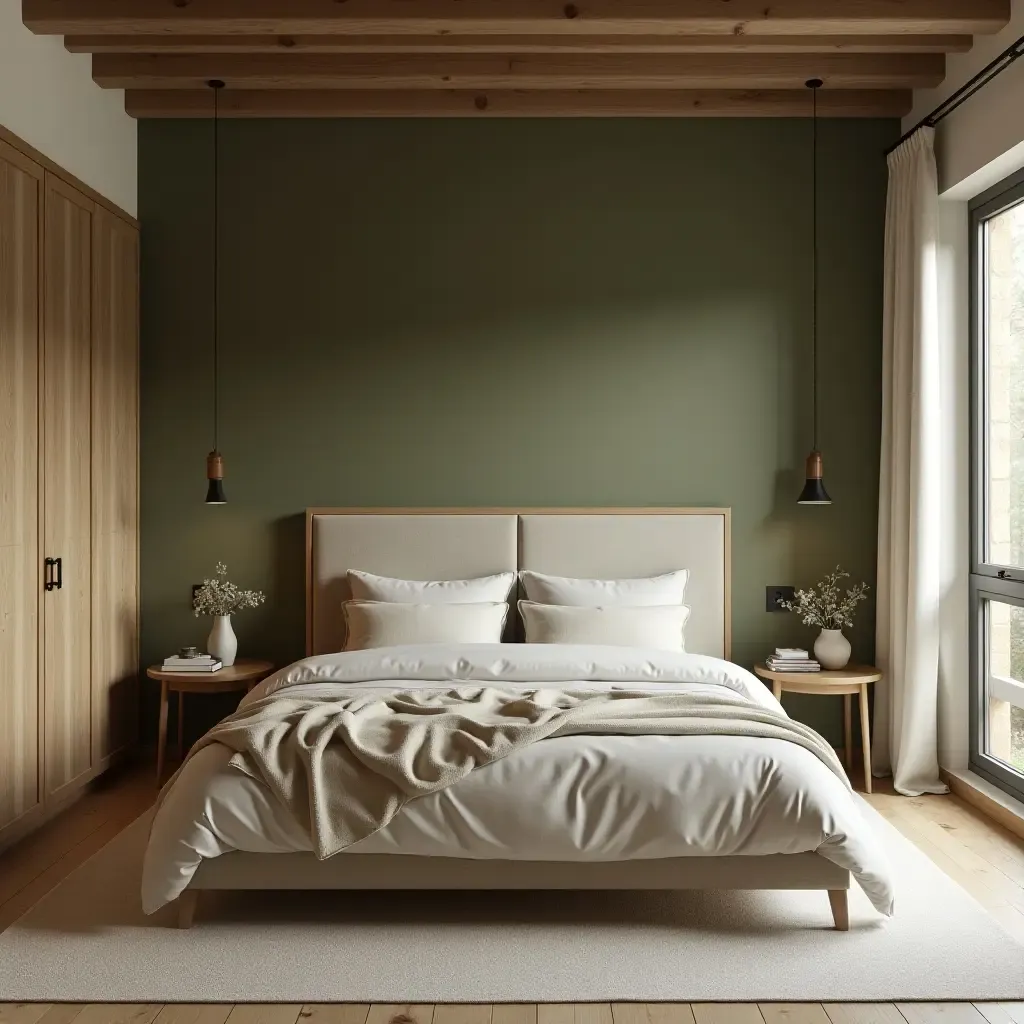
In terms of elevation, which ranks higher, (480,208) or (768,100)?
(768,100)

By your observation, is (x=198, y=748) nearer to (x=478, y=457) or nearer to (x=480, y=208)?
(x=478, y=457)

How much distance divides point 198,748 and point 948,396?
10.9 ft

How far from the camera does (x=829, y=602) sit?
4652 mm

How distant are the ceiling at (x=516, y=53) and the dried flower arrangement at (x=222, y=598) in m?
2.17

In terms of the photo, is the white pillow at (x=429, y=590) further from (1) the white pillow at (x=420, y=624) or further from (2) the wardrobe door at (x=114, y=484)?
(2) the wardrobe door at (x=114, y=484)

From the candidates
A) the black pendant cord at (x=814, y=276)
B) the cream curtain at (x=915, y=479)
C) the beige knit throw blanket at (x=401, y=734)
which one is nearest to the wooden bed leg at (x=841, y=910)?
the beige knit throw blanket at (x=401, y=734)

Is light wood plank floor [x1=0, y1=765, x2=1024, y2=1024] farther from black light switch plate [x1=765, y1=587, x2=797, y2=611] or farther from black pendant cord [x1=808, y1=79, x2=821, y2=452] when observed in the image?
black pendant cord [x1=808, y1=79, x2=821, y2=452]

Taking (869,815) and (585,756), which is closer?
(585,756)

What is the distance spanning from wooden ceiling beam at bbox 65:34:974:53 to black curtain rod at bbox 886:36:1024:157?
0.17 m

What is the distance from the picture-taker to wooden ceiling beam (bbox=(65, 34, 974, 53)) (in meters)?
4.01

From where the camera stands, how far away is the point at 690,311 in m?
4.85

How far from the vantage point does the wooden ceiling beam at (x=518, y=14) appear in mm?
3725

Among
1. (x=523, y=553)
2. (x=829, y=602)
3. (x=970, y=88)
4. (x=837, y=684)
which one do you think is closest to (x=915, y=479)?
(x=829, y=602)

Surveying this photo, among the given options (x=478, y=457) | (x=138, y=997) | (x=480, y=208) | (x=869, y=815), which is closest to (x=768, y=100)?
(x=480, y=208)
